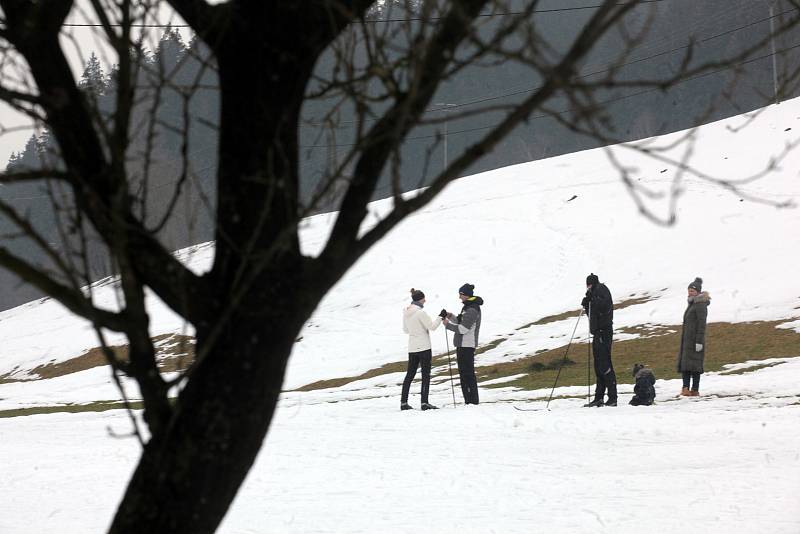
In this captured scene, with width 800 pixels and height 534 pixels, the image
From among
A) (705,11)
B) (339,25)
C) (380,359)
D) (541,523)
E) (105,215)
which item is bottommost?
(380,359)

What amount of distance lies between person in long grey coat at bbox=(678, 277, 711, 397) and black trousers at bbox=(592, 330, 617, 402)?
4.30 feet

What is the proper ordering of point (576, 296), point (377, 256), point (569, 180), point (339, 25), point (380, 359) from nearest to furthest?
point (339, 25) < point (380, 359) < point (576, 296) < point (377, 256) < point (569, 180)

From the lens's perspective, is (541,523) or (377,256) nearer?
(541,523)

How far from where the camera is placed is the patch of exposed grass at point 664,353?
19.5 m

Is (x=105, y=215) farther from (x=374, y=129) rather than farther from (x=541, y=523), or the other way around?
(x=541, y=523)

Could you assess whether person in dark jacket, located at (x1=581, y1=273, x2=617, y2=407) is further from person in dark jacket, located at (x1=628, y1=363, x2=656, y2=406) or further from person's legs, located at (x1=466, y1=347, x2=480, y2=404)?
person's legs, located at (x1=466, y1=347, x2=480, y2=404)

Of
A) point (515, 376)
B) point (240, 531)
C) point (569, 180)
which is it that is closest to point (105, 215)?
point (240, 531)

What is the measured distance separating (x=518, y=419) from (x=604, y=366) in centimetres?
247

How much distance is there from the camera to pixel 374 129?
263 cm

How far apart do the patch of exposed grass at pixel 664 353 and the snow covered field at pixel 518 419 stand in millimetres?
1039

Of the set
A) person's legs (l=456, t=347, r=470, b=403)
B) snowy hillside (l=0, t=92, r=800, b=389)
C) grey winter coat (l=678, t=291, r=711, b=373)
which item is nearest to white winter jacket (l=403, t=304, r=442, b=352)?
person's legs (l=456, t=347, r=470, b=403)

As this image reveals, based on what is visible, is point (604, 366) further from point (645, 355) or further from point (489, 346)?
point (489, 346)

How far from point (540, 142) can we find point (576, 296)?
2208 inches

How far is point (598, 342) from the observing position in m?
14.2
